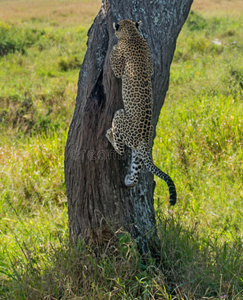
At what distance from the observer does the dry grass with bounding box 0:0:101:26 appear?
60.2 ft

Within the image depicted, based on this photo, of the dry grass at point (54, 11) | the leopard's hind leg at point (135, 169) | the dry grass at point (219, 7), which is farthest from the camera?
the dry grass at point (219, 7)

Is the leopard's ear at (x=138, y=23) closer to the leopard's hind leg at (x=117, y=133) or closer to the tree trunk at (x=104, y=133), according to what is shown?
the tree trunk at (x=104, y=133)

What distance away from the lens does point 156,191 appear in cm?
514

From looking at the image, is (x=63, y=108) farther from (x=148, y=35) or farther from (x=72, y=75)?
(x=148, y=35)

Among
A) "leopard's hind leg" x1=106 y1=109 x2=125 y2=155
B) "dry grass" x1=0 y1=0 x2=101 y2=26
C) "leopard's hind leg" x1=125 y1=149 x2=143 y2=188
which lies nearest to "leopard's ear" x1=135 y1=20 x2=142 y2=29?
"leopard's hind leg" x1=106 y1=109 x2=125 y2=155

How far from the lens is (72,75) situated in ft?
36.6

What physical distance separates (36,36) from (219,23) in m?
7.96

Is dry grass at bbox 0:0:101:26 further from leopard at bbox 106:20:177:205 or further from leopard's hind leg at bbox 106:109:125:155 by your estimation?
leopard's hind leg at bbox 106:109:125:155

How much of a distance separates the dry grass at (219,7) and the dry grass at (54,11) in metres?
5.53

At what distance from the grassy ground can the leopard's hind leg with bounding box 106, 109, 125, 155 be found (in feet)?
2.38

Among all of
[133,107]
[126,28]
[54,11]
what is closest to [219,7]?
[54,11]

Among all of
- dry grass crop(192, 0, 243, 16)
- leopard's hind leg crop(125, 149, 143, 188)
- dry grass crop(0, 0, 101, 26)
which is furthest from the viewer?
dry grass crop(192, 0, 243, 16)

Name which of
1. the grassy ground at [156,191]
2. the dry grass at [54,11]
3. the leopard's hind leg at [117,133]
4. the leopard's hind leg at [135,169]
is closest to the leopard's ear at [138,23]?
the leopard's hind leg at [117,133]

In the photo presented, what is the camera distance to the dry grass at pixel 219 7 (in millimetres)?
18808
